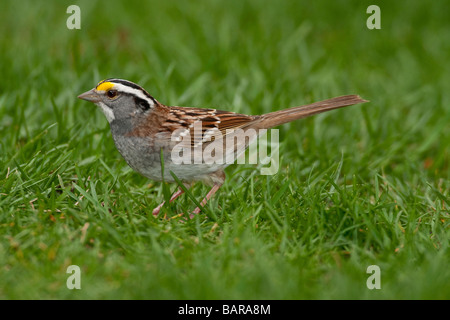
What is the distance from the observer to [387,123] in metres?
6.59

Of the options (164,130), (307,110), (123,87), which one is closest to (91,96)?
(123,87)

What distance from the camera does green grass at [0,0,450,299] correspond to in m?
3.80

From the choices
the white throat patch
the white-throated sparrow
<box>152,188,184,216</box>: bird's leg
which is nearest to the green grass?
<box>152,188,184,216</box>: bird's leg

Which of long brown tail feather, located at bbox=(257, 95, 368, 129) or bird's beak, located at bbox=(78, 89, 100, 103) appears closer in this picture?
bird's beak, located at bbox=(78, 89, 100, 103)

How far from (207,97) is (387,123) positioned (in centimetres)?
195

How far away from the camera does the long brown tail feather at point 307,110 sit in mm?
5129

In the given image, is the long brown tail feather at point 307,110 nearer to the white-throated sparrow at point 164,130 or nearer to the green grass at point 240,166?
the white-throated sparrow at point 164,130

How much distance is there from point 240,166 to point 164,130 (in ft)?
3.34

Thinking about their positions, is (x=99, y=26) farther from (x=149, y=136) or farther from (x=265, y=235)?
(x=265, y=235)

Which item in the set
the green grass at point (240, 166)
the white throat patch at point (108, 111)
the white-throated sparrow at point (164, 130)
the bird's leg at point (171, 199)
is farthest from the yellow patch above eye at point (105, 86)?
the bird's leg at point (171, 199)

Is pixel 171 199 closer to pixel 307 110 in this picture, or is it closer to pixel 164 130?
pixel 164 130

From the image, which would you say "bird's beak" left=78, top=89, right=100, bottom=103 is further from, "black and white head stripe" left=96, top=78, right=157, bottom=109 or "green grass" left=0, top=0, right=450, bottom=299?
A: "green grass" left=0, top=0, right=450, bottom=299
